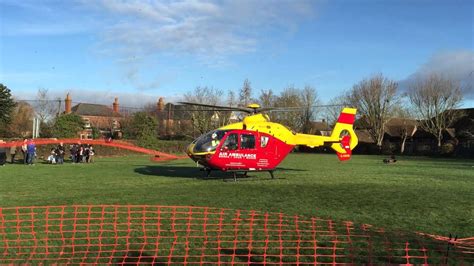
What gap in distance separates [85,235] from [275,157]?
38.9ft

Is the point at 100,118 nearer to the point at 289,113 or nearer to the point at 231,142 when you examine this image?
the point at 289,113

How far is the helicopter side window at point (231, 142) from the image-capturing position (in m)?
17.4

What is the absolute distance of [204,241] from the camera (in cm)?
731

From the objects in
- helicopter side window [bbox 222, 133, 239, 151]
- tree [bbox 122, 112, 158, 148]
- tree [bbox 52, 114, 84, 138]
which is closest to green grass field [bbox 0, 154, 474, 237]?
helicopter side window [bbox 222, 133, 239, 151]

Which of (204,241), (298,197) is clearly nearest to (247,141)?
(298,197)

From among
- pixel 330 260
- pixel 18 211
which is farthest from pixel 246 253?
pixel 18 211

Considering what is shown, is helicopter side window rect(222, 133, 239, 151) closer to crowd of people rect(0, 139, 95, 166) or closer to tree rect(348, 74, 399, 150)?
crowd of people rect(0, 139, 95, 166)

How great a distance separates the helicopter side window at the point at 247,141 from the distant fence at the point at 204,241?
8.02m

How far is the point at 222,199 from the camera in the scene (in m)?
12.3

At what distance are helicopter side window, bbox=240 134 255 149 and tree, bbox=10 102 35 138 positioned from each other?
48424 millimetres

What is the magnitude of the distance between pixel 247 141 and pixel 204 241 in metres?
10.7

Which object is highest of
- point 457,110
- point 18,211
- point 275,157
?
point 457,110

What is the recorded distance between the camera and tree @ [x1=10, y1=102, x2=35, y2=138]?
189ft

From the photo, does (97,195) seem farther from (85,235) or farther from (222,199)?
(85,235)
